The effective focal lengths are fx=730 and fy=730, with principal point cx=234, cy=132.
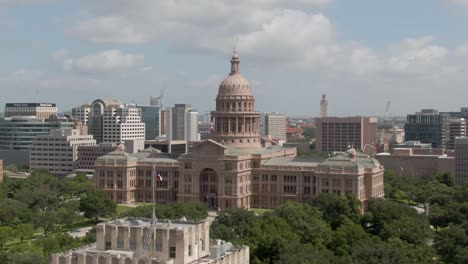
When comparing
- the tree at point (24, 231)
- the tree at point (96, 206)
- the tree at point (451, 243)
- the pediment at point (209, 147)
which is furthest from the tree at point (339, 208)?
the tree at point (24, 231)

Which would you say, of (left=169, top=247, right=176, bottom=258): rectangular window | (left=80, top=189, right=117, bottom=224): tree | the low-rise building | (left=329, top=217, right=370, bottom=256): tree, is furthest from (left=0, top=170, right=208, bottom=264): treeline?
(left=169, top=247, right=176, bottom=258): rectangular window

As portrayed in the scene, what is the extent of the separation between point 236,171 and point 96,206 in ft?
110

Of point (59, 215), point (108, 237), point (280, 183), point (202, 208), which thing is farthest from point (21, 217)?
point (108, 237)

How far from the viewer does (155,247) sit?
57156 millimetres

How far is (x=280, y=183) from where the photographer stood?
160 meters

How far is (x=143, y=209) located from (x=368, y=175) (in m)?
56.5

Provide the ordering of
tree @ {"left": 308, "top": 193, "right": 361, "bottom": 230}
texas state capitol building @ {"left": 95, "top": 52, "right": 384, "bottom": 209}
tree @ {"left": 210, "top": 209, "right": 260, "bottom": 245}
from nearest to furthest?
tree @ {"left": 210, "top": 209, "right": 260, "bottom": 245} < tree @ {"left": 308, "top": 193, "right": 361, "bottom": 230} < texas state capitol building @ {"left": 95, "top": 52, "right": 384, "bottom": 209}

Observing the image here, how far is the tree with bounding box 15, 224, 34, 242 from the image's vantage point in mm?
111500

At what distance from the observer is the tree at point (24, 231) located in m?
112

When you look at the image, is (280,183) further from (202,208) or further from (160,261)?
(160,261)

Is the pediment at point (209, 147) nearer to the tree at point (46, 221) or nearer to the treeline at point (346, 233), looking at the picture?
the treeline at point (346, 233)

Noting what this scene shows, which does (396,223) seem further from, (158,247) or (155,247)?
(155,247)

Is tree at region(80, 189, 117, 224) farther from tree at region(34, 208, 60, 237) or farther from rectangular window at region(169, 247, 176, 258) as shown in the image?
rectangular window at region(169, 247, 176, 258)

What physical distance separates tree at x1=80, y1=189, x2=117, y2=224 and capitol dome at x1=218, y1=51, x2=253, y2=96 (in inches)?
1826
